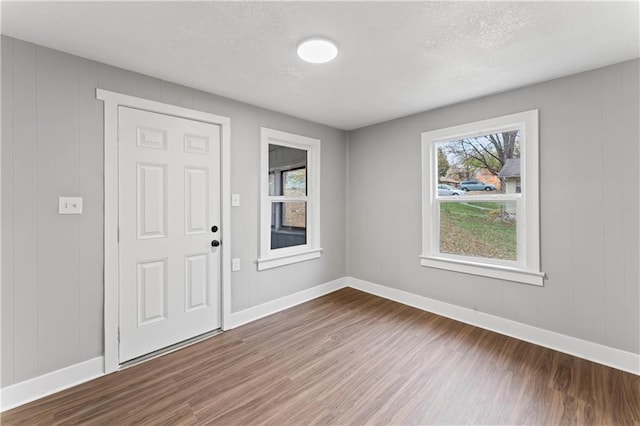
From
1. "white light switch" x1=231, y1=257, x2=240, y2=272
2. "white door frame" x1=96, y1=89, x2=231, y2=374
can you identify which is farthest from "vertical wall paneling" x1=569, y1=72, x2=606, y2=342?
"white door frame" x1=96, y1=89, x2=231, y2=374

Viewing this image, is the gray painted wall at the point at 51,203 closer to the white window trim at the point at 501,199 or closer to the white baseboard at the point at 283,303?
the white baseboard at the point at 283,303

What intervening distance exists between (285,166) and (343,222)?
4.30 ft

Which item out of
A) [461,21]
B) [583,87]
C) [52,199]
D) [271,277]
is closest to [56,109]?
[52,199]

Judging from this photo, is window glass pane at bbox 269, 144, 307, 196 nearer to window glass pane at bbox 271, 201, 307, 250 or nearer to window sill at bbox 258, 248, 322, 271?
window glass pane at bbox 271, 201, 307, 250

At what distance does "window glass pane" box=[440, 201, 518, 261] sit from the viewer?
2877mm

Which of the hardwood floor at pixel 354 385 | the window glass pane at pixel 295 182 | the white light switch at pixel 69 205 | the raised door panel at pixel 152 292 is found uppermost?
the window glass pane at pixel 295 182

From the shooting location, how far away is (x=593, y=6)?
1577 millimetres

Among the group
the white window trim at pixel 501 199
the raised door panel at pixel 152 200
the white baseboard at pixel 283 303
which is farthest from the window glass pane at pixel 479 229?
the raised door panel at pixel 152 200

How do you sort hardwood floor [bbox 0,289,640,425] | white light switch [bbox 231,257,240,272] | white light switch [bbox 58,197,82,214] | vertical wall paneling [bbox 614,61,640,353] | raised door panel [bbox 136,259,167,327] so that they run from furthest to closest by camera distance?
white light switch [bbox 231,257,240,272] < raised door panel [bbox 136,259,167,327] < vertical wall paneling [bbox 614,61,640,353] < white light switch [bbox 58,197,82,214] < hardwood floor [bbox 0,289,640,425]

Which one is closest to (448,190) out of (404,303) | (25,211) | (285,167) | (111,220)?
(404,303)

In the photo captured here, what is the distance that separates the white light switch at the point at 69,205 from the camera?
2.01m

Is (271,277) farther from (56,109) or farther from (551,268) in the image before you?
(551,268)

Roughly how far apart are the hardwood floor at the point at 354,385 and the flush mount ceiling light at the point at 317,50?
2354mm

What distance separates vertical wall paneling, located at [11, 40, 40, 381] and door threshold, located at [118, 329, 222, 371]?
1.86 ft
